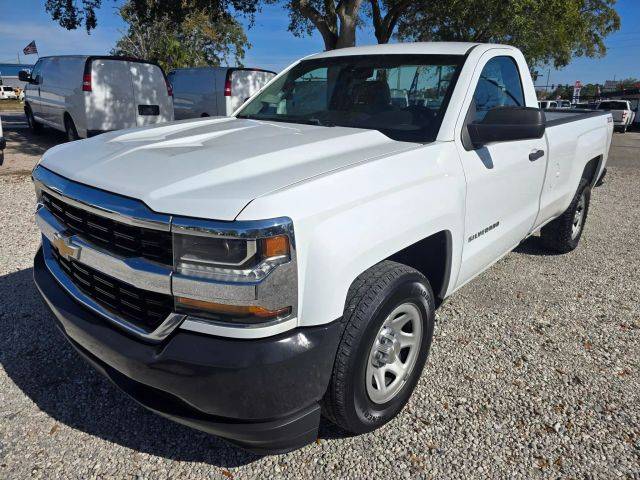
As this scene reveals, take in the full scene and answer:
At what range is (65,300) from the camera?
7.42 ft

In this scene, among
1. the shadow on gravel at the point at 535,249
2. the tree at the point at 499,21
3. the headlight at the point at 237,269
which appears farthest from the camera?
the tree at the point at 499,21

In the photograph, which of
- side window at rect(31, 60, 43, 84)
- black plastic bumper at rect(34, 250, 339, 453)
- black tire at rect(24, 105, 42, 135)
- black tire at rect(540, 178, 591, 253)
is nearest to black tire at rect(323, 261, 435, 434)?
black plastic bumper at rect(34, 250, 339, 453)

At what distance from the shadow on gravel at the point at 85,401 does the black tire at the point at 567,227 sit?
11.3ft

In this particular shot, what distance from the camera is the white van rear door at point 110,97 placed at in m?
9.92

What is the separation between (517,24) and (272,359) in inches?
512

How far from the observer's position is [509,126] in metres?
2.54

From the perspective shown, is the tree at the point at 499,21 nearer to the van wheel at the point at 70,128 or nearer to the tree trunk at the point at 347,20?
the tree trunk at the point at 347,20

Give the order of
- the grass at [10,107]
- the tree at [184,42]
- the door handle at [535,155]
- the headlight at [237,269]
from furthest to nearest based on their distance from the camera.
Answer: the tree at [184,42], the grass at [10,107], the door handle at [535,155], the headlight at [237,269]

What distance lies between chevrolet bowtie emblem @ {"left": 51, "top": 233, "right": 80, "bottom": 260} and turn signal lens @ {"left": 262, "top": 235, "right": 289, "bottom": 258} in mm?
933

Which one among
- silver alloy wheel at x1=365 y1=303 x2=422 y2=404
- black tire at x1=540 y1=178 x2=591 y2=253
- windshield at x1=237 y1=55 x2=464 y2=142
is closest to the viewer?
silver alloy wheel at x1=365 y1=303 x2=422 y2=404

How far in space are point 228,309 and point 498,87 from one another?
2.51 metres

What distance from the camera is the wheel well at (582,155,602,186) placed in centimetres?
489

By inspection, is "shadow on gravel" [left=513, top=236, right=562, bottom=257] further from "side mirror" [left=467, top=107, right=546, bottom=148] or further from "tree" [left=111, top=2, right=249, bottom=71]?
"tree" [left=111, top=2, right=249, bottom=71]

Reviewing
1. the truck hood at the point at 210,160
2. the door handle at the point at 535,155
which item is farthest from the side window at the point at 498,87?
the truck hood at the point at 210,160
